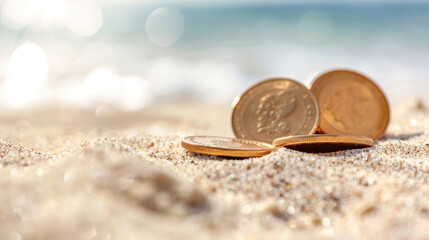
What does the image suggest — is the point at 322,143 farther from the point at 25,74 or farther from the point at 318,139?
the point at 25,74

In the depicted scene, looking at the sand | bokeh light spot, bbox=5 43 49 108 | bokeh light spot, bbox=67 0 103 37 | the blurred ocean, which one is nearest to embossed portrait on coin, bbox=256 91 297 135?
the sand

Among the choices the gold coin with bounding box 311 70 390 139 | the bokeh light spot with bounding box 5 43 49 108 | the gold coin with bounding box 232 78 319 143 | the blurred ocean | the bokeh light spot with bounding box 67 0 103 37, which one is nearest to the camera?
the gold coin with bounding box 232 78 319 143

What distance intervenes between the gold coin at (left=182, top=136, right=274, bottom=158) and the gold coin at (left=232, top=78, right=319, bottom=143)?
0.97 ft

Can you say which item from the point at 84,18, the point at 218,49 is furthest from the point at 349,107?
the point at 84,18

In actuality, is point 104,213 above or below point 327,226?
above

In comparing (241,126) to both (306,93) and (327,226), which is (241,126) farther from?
(327,226)

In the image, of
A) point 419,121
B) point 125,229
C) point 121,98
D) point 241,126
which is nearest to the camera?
point 125,229

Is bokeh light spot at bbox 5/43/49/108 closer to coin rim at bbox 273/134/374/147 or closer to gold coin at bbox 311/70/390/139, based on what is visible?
gold coin at bbox 311/70/390/139

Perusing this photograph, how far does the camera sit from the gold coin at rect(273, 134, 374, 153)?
7.61 feet

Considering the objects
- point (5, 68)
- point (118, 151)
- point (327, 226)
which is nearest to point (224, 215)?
point (327, 226)

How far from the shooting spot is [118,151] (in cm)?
203

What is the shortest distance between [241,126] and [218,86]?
14.8ft

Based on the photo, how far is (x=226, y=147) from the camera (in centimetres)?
242

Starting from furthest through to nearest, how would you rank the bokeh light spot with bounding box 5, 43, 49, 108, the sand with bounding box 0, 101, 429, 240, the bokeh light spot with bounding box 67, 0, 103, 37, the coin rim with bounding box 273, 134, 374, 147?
the bokeh light spot with bounding box 67, 0, 103, 37, the bokeh light spot with bounding box 5, 43, 49, 108, the coin rim with bounding box 273, 134, 374, 147, the sand with bounding box 0, 101, 429, 240
